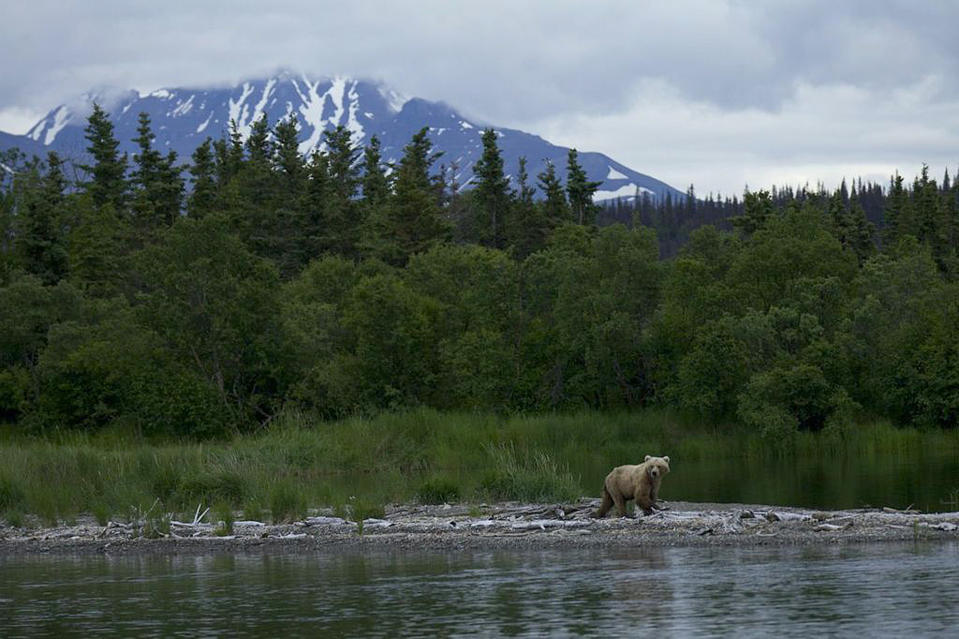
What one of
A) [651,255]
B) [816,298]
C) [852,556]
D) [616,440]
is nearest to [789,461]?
[616,440]

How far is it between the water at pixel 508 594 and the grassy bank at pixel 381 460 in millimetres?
5905

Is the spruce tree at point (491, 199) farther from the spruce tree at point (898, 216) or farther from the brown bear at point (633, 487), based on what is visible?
the brown bear at point (633, 487)

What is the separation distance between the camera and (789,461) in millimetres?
46000

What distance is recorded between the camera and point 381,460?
1740 inches

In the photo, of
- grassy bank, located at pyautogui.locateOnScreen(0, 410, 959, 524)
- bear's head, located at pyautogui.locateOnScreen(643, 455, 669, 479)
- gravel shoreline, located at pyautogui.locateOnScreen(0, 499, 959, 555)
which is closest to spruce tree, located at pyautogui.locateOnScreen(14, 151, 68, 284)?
grassy bank, located at pyautogui.locateOnScreen(0, 410, 959, 524)

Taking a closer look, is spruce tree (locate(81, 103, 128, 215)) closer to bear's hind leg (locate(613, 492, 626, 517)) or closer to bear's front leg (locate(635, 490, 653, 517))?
bear's hind leg (locate(613, 492, 626, 517))

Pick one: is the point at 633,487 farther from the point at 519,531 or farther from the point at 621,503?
the point at 519,531

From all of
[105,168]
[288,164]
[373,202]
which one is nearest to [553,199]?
[373,202]

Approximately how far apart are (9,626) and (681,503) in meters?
16.5

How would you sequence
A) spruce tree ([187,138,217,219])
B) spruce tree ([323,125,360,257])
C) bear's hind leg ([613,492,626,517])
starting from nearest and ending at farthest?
bear's hind leg ([613,492,626,517]) < spruce tree ([187,138,217,219]) < spruce tree ([323,125,360,257])

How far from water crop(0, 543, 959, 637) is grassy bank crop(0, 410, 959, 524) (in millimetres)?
5905

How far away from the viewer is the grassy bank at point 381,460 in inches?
1200

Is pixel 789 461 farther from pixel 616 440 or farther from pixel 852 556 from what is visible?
pixel 852 556

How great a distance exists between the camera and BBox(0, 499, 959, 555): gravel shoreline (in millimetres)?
23500
